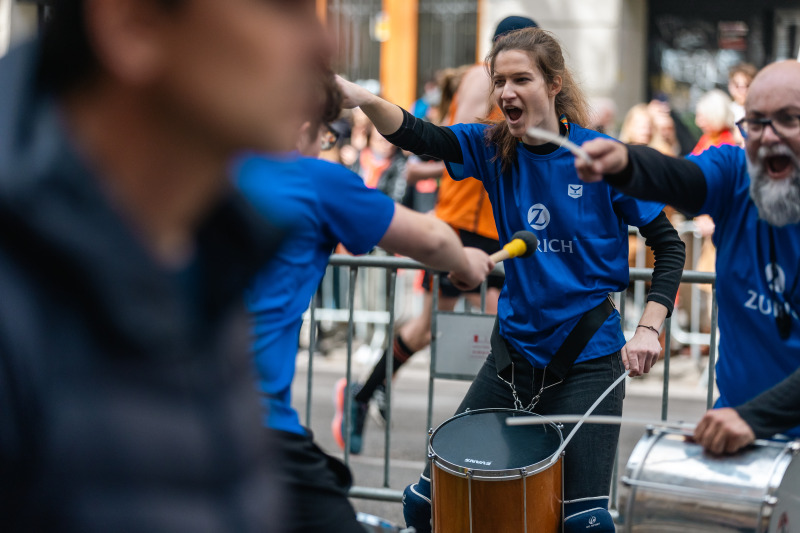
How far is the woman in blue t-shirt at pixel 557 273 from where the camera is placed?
3.34m

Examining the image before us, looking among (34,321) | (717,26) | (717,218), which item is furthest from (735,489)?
(717,26)

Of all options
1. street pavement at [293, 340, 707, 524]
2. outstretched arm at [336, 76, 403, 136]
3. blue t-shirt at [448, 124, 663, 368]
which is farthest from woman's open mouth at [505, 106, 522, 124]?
street pavement at [293, 340, 707, 524]

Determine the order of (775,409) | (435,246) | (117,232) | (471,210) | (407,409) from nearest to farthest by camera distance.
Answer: (117,232)
(435,246)
(775,409)
(471,210)
(407,409)

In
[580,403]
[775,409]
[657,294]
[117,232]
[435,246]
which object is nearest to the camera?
[117,232]

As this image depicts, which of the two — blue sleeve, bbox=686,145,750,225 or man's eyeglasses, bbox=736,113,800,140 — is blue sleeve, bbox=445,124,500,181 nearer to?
blue sleeve, bbox=686,145,750,225

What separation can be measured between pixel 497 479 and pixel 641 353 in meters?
0.67

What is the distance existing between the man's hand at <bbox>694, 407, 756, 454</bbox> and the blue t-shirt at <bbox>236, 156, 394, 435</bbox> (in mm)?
969

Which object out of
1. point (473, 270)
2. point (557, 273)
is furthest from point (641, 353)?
point (473, 270)

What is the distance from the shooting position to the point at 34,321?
34.7 inches

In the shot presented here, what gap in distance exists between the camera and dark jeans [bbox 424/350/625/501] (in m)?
3.31

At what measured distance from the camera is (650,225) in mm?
3531

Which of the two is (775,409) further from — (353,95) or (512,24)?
(512,24)

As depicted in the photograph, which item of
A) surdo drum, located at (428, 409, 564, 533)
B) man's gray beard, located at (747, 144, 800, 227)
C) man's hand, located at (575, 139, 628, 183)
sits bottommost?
surdo drum, located at (428, 409, 564, 533)

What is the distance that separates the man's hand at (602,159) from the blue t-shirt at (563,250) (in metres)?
0.86
